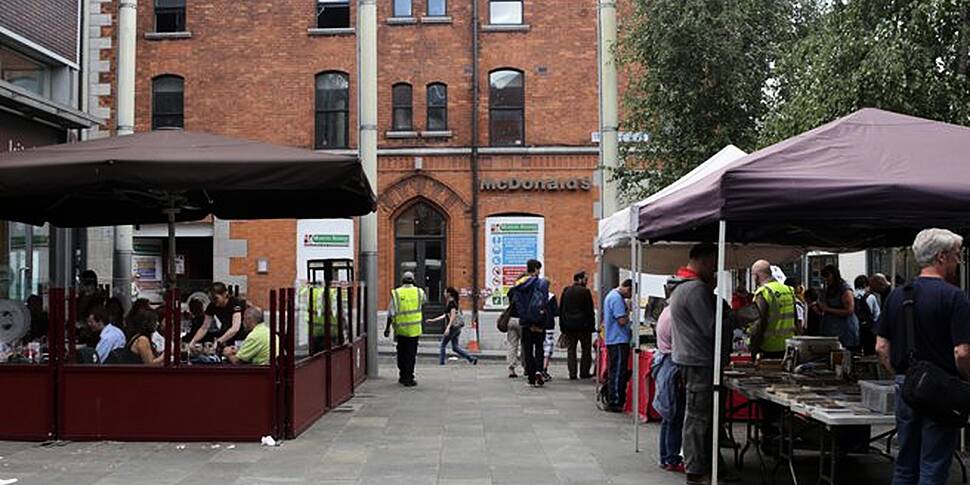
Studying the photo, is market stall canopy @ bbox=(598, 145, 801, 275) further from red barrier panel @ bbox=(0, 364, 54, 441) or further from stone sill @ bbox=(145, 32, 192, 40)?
stone sill @ bbox=(145, 32, 192, 40)

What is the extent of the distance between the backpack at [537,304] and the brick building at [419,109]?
12.1 metres

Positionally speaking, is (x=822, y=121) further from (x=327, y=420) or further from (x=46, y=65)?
(x=46, y=65)

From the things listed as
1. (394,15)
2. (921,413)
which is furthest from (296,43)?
(921,413)

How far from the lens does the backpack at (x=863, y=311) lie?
15156mm

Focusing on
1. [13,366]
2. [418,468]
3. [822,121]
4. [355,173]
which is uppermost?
[822,121]

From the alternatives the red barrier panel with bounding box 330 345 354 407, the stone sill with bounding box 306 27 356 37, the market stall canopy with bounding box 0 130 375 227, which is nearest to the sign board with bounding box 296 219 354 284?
the stone sill with bounding box 306 27 356 37

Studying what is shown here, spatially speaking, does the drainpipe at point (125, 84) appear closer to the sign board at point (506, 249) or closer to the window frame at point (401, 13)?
the window frame at point (401, 13)

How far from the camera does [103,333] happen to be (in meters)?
10.2

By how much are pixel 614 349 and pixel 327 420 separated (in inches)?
143

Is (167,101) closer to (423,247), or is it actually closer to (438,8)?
(438,8)

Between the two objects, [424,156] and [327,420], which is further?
[424,156]

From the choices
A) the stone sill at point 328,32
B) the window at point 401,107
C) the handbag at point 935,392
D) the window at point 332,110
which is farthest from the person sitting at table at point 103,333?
the stone sill at point 328,32

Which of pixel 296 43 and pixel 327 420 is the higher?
pixel 296 43

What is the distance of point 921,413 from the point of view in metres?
6.11
